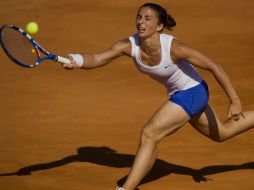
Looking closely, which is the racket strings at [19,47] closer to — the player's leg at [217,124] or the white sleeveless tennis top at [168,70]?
the white sleeveless tennis top at [168,70]

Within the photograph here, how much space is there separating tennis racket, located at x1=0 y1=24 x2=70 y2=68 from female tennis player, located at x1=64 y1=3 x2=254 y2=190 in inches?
16.7

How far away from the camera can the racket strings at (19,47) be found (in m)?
7.34

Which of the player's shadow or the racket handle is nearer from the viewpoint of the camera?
the racket handle

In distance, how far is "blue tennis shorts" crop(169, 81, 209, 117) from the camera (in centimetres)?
715

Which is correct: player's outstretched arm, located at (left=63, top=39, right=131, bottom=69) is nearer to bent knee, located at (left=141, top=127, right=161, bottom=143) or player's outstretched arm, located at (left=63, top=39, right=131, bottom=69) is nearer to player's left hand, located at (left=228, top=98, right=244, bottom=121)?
bent knee, located at (left=141, top=127, right=161, bottom=143)

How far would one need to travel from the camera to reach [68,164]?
27.3 feet

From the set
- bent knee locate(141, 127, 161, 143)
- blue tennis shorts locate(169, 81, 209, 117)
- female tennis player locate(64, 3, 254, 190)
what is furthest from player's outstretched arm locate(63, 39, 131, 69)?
bent knee locate(141, 127, 161, 143)

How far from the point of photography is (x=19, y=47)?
293 inches

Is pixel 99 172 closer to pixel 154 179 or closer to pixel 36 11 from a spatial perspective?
pixel 154 179

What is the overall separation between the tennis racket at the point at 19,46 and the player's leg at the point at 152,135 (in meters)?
1.24

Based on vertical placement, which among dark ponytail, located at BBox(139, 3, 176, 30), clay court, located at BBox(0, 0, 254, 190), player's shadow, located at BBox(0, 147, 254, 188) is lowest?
player's shadow, located at BBox(0, 147, 254, 188)

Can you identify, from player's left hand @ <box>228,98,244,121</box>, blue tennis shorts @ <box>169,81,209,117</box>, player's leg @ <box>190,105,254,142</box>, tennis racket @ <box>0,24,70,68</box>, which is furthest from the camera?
player's leg @ <box>190,105,254,142</box>

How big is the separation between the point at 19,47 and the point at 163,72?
145cm

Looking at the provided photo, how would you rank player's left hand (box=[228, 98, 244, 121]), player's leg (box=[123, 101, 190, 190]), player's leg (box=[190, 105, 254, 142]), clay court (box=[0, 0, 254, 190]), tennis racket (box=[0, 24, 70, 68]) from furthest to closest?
clay court (box=[0, 0, 254, 190])
player's leg (box=[190, 105, 254, 142])
tennis racket (box=[0, 24, 70, 68])
player's left hand (box=[228, 98, 244, 121])
player's leg (box=[123, 101, 190, 190])
